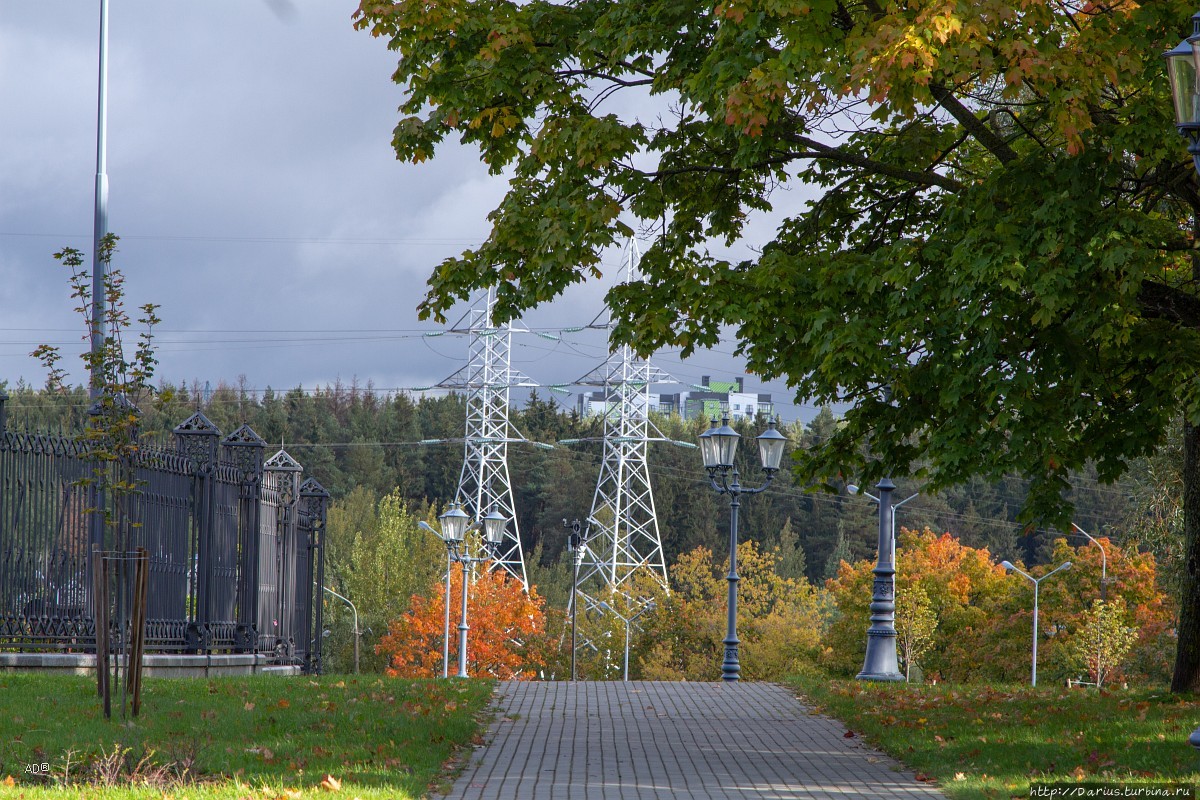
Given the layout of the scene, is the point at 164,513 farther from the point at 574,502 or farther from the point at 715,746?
the point at 574,502

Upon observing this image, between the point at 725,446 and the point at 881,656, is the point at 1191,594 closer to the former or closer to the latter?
the point at 881,656

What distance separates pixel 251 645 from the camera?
16.1 metres

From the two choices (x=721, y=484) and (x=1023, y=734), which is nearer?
(x=1023, y=734)

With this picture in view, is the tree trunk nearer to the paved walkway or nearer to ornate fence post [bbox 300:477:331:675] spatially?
the paved walkway

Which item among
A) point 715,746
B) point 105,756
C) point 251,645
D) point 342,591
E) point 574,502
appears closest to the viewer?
point 105,756

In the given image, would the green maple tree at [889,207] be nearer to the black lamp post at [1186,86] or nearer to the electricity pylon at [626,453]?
the black lamp post at [1186,86]

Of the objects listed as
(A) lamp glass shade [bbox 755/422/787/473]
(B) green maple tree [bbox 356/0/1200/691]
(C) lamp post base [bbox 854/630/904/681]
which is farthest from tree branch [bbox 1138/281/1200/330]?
(A) lamp glass shade [bbox 755/422/787/473]

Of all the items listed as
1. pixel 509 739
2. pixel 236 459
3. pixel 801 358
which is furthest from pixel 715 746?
pixel 236 459

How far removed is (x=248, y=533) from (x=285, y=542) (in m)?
1.70

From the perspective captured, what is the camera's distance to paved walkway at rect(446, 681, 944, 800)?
814cm

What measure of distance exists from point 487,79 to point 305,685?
6627 millimetres

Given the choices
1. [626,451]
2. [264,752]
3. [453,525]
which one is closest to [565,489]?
[626,451]

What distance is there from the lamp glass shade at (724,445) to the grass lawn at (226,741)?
6.86m

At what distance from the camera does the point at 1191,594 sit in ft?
42.7
